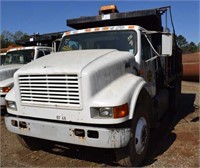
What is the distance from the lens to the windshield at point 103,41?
4828mm

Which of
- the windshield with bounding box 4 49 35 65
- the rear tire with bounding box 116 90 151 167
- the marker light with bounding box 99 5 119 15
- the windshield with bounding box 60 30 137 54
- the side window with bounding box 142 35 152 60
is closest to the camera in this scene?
the rear tire with bounding box 116 90 151 167

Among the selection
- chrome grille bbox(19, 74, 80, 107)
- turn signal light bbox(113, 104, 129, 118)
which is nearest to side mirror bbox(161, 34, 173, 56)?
turn signal light bbox(113, 104, 129, 118)

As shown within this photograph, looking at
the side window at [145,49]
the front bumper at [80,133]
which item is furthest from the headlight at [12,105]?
the side window at [145,49]

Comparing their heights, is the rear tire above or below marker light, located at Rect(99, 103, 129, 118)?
below

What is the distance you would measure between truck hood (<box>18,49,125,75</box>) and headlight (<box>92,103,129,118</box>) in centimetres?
58

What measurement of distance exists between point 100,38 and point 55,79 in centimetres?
172

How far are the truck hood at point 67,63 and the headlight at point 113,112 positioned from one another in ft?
1.90

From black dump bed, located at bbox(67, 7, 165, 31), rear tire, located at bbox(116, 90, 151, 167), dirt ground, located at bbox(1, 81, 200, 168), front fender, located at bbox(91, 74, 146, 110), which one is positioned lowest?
dirt ground, located at bbox(1, 81, 200, 168)

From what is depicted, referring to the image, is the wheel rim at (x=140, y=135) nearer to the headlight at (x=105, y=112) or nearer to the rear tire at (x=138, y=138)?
the rear tire at (x=138, y=138)

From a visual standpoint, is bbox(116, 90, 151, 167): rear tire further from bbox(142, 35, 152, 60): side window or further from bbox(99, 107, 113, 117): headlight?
bbox(142, 35, 152, 60): side window

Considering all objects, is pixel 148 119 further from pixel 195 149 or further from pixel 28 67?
pixel 28 67

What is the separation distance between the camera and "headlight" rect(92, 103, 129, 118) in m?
3.39

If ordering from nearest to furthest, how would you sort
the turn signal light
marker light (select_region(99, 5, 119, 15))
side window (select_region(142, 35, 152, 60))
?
1. the turn signal light
2. side window (select_region(142, 35, 152, 60))
3. marker light (select_region(99, 5, 119, 15))

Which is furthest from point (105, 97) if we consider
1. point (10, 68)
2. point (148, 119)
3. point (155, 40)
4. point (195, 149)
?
point (10, 68)
